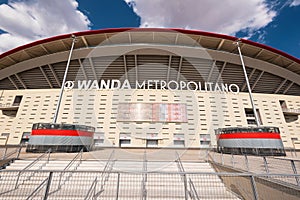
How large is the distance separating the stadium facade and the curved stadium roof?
118 millimetres

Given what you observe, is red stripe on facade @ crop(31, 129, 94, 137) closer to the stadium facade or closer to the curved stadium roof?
the stadium facade

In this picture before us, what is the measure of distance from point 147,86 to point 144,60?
3670mm

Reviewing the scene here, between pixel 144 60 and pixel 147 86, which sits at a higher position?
pixel 144 60

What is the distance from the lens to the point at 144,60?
781 inches

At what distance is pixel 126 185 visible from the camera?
439 cm

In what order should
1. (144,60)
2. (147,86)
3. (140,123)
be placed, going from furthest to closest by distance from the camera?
(147,86) → (144,60) → (140,123)

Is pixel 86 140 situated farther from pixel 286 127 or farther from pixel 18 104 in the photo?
pixel 286 127

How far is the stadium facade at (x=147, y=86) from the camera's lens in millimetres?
18188

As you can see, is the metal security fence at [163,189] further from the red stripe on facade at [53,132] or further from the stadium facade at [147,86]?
the stadium facade at [147,86]

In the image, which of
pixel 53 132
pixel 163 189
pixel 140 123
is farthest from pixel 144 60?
pixel 163 189

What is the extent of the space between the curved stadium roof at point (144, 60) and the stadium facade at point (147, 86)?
0.39ft

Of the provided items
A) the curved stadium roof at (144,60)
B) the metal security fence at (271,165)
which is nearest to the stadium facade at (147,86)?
the curved stadium roof at (144,60)

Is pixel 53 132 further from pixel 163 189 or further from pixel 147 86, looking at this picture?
pixel 147 86

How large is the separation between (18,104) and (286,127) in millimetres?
35660
